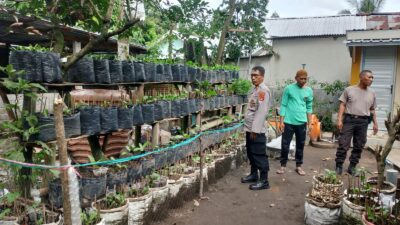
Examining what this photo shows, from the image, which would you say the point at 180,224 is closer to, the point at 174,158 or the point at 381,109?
the point at 174,158

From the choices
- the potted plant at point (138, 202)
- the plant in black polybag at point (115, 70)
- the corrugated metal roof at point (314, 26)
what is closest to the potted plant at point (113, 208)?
the potted plant at point (138, 202)

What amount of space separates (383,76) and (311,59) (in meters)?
5.89

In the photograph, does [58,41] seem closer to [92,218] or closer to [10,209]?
[10,209]

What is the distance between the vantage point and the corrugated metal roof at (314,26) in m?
16.3

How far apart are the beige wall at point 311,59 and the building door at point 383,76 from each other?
14.8ft

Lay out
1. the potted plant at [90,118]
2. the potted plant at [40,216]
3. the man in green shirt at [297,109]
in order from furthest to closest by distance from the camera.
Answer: the man in green shirt at [297,109], the potted plant at [90,118], the potted plant at [40,216]

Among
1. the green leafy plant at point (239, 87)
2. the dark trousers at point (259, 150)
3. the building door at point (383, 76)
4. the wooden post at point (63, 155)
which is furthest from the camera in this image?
the building door at point (383, 76)

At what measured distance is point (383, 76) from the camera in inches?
412

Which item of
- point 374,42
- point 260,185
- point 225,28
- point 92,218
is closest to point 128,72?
point 92,218

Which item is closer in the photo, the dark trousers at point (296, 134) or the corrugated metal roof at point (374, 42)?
the dark trousers at point (296, 134)

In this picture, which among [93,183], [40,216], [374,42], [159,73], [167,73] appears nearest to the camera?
[40,216]

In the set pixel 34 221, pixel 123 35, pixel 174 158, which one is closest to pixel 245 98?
pixel 174 158

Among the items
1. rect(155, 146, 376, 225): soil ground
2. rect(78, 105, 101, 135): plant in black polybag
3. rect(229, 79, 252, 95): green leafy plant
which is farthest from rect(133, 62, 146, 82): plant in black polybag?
rect(229, 79, 252, 95): green leafy plant

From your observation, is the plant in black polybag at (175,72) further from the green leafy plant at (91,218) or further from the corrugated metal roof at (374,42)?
the corrugated metal roof at (374,42)
